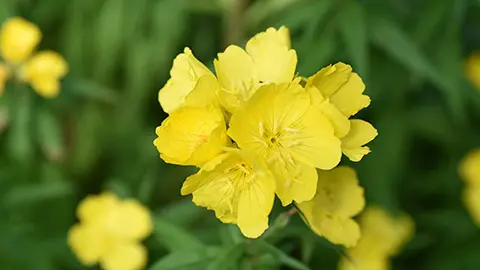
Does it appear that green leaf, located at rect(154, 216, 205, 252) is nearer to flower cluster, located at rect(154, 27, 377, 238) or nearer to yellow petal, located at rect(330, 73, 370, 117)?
flower cluster, located at rect(154, 27, 377, 238)

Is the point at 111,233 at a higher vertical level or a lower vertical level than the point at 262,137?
lower

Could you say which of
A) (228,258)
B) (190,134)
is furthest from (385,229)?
(190,134)

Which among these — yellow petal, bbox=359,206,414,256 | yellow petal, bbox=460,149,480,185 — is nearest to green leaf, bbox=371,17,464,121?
yellow petal, bbox=460,149,480,185

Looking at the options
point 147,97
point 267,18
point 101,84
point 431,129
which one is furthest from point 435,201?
point 101,84

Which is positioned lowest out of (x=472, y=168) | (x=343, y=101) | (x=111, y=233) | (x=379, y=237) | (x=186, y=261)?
(x=379, y=237)

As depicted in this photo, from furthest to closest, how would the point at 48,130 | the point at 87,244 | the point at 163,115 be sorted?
the point at 163,115 → the point at 48,130 → the point at 87,244

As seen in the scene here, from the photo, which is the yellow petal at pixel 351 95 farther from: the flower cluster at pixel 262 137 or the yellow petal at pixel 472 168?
the yellow petal at pixel 472 168

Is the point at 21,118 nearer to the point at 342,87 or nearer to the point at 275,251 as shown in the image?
the point at 275,251

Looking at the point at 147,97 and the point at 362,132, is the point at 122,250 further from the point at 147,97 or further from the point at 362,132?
the point at 362,132
